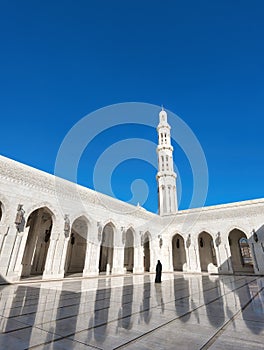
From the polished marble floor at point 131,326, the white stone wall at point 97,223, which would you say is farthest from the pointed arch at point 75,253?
the polished marble floor at point 131,326

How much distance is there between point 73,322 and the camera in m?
3.81

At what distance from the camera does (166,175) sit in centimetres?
3222

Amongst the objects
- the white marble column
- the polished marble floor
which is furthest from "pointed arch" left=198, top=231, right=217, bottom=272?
the polished marble floor

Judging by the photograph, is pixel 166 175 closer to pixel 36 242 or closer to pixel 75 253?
pixel 75 253

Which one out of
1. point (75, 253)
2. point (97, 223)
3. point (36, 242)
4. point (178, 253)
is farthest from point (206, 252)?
point (36, 242)

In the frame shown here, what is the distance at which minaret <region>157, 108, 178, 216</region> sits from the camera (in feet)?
100

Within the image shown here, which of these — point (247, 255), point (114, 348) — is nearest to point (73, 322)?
point (114, 348)

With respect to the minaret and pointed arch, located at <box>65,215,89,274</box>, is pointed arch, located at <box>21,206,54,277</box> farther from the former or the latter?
the minaret

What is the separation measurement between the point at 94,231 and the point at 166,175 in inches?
722

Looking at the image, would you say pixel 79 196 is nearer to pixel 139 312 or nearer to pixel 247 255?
pixel 139 312

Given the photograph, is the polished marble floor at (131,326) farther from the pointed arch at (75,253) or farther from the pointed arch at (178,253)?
the pointed arch at (178,253)

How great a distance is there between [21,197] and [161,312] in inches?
439

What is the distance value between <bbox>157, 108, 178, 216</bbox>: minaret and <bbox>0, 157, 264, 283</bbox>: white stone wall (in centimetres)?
582

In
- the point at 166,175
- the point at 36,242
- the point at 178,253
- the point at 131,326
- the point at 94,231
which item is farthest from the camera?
the point at 166,175
